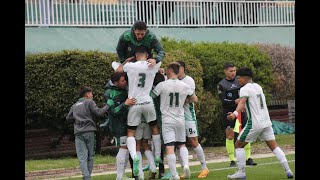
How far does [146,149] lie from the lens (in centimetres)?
1484

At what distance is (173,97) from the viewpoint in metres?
14.5

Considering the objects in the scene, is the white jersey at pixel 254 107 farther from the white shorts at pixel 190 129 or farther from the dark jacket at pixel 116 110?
the dark jacket at pixel 116 110

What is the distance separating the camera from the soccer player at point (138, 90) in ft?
45.4

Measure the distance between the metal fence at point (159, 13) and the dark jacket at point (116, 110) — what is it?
12275 millimetres

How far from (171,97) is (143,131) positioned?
814 mm

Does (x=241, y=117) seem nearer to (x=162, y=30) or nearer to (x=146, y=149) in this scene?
Answer: (x=146, y=149)

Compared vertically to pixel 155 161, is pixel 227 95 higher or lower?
higher

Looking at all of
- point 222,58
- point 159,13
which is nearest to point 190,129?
point 222,58

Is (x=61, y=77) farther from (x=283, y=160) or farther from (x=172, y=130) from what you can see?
(x=283, y=160)

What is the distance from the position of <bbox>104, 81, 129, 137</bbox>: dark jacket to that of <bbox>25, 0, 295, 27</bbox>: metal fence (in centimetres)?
1227

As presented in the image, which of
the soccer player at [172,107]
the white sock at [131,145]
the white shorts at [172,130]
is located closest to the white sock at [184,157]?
the soccer player at [172,107]
